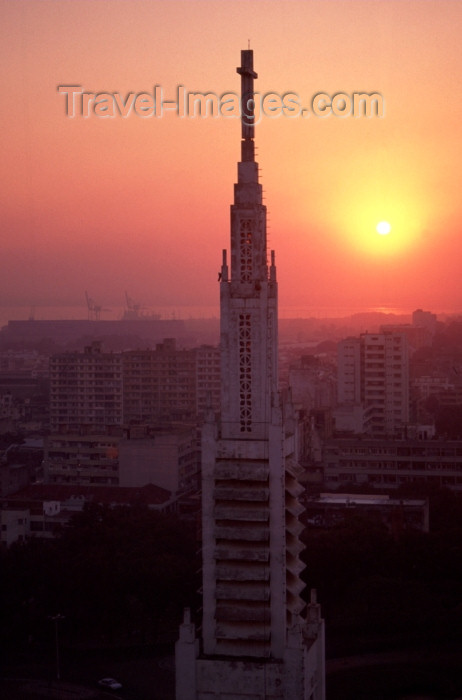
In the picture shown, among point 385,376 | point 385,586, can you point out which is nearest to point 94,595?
point 385,586

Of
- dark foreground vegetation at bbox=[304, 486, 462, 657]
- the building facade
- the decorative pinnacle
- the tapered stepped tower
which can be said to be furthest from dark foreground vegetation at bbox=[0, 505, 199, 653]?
the building facade

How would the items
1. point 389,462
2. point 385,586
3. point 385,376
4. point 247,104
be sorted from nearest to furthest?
point 247,104, point 385,586, point 389,462, point 385,376

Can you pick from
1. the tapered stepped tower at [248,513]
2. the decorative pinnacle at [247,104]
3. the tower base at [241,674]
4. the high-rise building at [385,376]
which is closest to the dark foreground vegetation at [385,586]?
the tapered stepped tower at [248,513]

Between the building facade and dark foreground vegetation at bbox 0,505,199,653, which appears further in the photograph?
the building facade

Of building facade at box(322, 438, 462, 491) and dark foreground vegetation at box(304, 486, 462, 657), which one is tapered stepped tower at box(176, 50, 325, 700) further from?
building facade at box(322, 438, 462, 491)

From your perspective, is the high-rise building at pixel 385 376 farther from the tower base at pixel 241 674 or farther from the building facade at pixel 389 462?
the tower base at pixel 241 674

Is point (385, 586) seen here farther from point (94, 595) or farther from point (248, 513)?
point (248, 513)

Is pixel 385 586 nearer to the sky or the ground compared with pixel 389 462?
nearer to the ground

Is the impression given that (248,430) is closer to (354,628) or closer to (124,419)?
(354,628)
